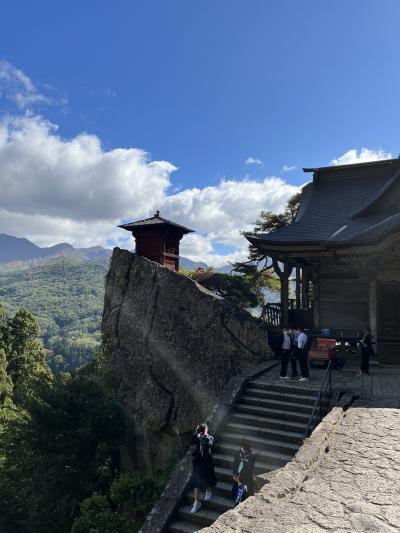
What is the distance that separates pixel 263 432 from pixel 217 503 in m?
2.31

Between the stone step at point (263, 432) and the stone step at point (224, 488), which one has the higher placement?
the stone step at point (263, 432)

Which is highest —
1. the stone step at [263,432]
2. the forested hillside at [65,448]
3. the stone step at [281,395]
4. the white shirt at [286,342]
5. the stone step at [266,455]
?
the white shirt at [286,342]

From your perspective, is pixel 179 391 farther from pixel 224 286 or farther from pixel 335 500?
pixel 335 500

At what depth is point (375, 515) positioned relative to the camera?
5.27 metres

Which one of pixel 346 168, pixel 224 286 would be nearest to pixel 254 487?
pixel 224 286

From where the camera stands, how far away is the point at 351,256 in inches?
558

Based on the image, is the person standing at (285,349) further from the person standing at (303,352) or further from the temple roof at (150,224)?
the temple roof at (150,224)

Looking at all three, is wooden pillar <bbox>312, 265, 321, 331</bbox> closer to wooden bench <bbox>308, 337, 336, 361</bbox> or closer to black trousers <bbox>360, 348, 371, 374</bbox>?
wooden bench <bbox>308, 337, 336, 361</bbox>

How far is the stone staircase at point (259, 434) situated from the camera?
8461 millimetres

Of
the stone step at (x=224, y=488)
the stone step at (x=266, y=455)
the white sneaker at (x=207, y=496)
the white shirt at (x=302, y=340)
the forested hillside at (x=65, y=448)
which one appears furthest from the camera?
the forested hillside at (x=65, y=448)

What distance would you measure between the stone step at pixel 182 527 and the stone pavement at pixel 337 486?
2.43 metres

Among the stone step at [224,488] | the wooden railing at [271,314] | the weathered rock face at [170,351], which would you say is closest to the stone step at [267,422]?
the stone step at [224,488]

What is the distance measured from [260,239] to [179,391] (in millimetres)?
8163

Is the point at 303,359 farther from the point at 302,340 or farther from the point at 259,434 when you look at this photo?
Answer: the point at 259,434
